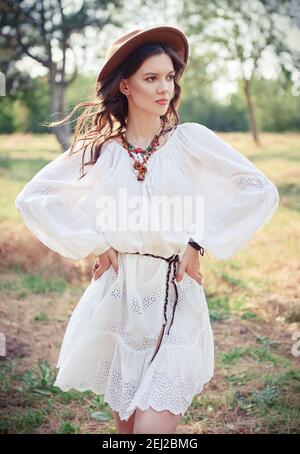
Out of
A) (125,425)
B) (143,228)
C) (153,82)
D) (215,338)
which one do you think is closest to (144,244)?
(143,228)

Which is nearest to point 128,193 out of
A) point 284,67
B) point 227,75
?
point 284,67

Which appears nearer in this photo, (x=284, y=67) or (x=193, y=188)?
(x=193, y=188)

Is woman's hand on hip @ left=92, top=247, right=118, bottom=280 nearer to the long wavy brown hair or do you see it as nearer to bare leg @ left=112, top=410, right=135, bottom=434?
the long wavy brown hair

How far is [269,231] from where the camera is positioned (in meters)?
9.19

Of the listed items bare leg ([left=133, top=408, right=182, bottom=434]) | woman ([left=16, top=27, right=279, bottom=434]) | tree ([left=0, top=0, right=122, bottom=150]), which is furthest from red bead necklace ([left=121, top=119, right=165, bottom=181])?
tree ([left=0, top=0, right=122, bottom=150])

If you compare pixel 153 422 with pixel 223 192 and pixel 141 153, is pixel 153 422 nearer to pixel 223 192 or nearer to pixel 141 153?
pixel 223 192

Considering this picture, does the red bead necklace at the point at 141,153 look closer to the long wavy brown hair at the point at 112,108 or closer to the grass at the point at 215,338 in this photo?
the long wavy brown hair at the point at 112,108

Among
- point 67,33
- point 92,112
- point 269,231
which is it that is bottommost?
point 269,231

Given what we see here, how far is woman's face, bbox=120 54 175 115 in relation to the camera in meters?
2.44

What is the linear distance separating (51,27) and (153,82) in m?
6.36
